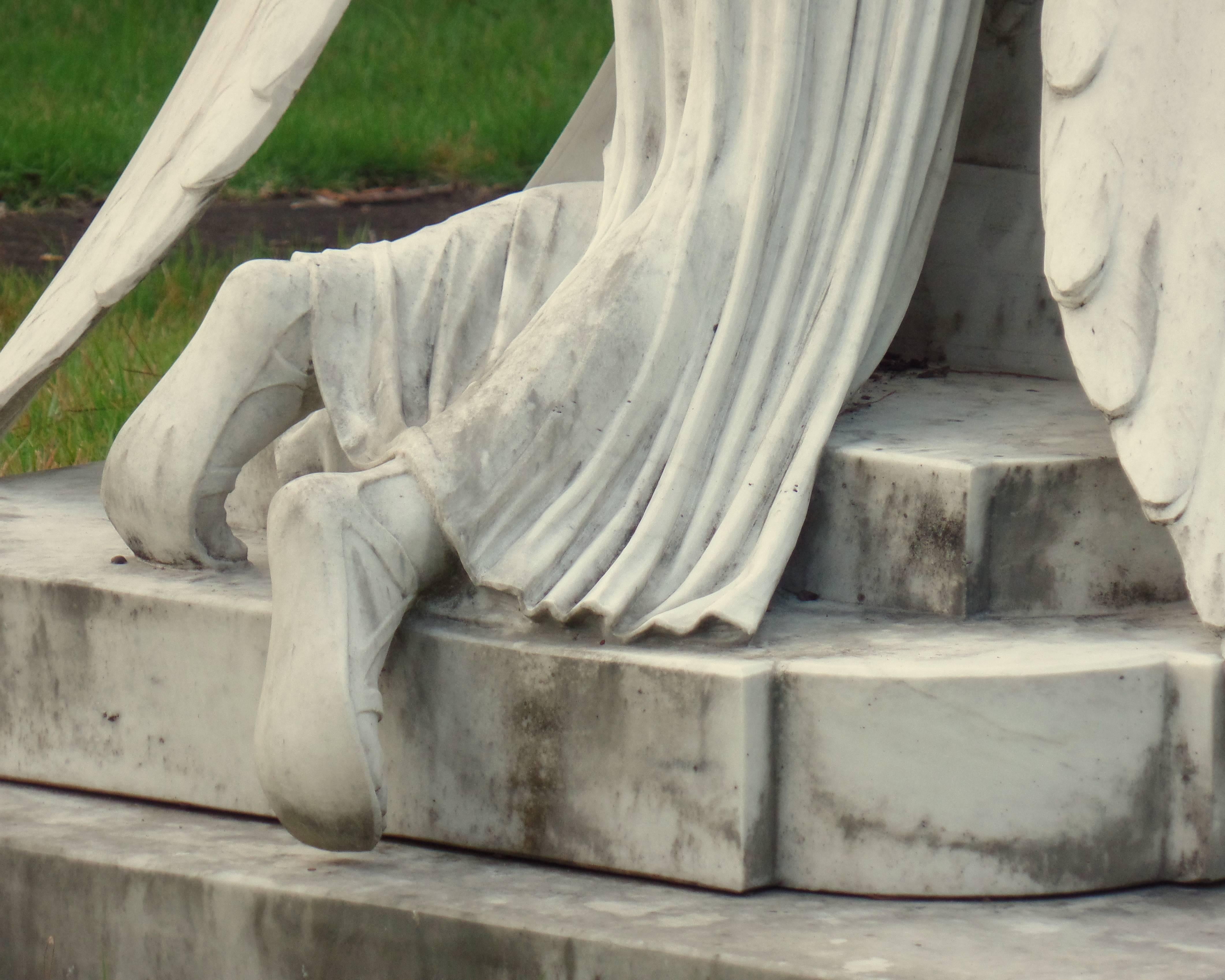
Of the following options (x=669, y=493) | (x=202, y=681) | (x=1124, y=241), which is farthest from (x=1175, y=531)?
(x=202, y=681)

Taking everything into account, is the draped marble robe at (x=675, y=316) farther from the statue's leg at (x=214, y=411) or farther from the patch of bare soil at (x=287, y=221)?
the patch of bare soil at (x=287, y=221)

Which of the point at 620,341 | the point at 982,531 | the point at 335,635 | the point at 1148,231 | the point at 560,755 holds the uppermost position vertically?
the point at 1148,231

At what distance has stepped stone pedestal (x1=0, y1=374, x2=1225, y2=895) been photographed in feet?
9.22

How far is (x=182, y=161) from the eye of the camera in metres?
3.52

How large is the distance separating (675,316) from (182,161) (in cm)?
88

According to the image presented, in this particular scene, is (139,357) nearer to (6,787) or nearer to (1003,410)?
(6,787)

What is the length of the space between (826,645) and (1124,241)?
635 mm

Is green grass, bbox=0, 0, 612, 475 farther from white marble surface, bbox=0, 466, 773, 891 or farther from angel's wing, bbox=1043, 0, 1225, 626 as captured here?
angel's wing, bbox=1043, 0, 1225, 626

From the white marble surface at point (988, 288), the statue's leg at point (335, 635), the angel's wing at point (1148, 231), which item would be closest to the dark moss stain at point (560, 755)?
the statue's leg at point (335, 635)

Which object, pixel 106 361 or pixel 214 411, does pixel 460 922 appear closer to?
pixel 214 411

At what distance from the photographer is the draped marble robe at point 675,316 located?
3002 mm

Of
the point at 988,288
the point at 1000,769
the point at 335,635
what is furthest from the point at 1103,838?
the point at 988,288

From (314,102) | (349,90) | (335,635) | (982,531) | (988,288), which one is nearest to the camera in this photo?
(335,635)

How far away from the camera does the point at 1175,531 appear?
291cm
